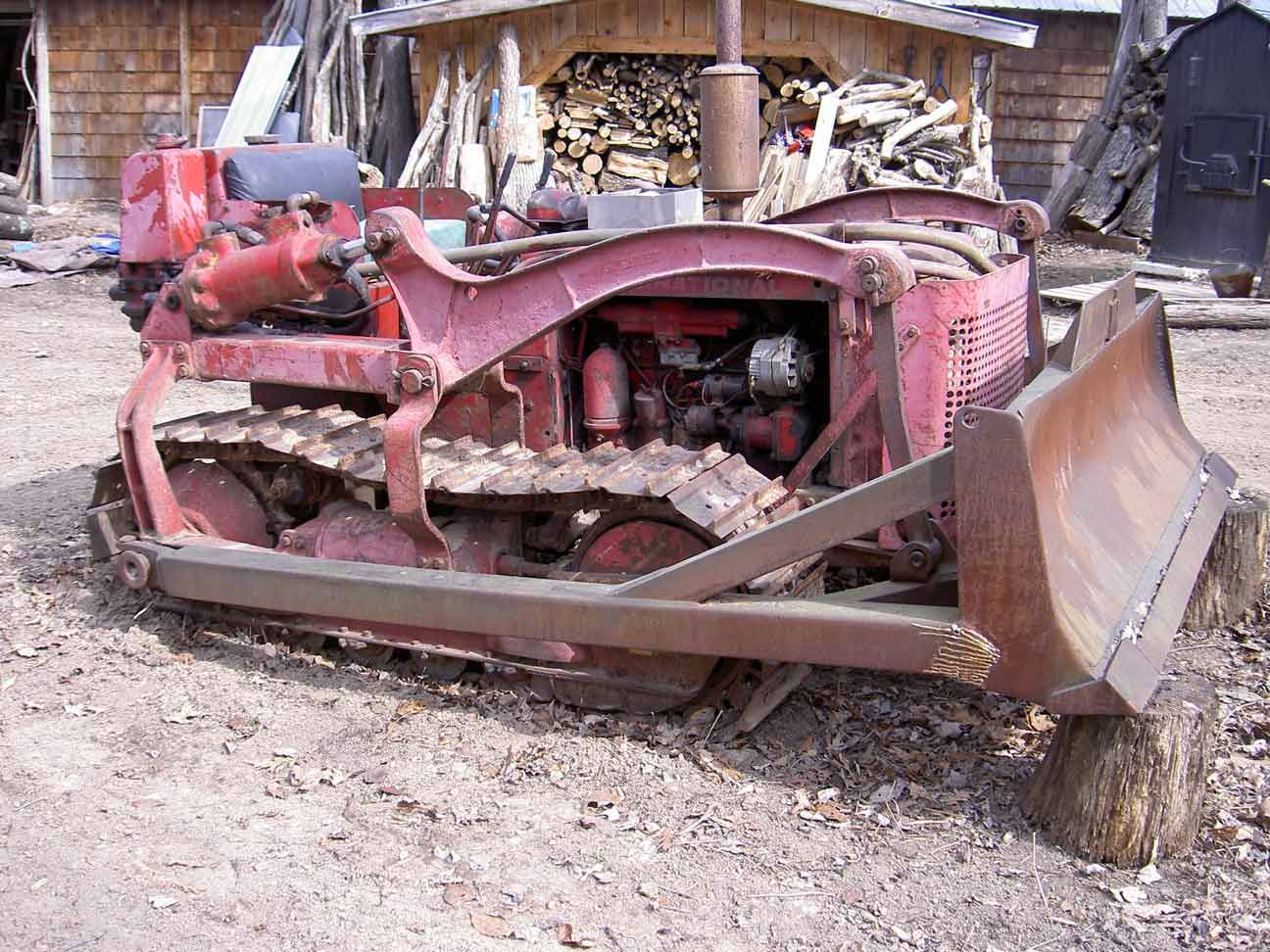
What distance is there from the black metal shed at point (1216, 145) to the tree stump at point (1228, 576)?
31.5 feet

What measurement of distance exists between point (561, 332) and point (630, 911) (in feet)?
7.68

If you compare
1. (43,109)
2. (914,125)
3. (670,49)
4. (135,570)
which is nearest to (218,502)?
(135,570)

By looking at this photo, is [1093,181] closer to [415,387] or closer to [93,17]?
[93,17]

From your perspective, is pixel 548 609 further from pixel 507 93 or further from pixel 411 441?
pixel 507 93

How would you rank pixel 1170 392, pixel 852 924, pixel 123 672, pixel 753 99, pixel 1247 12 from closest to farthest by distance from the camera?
pixel 852 924
pixel 123 672
pixel 753 99
pixel 1170 392
pixel 1247 12

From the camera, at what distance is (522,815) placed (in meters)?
3.72

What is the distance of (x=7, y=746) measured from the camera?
4.18m

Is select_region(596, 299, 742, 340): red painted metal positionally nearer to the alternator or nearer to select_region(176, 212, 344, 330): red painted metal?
the alternator

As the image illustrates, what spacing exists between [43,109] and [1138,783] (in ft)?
57.5

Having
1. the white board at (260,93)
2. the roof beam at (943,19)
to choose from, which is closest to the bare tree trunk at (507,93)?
the roof beam at (943,19)

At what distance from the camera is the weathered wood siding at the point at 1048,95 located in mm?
18156

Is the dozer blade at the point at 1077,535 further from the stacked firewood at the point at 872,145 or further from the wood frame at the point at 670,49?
the wood frame at the point at 670,49

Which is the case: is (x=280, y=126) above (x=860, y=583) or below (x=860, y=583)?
above

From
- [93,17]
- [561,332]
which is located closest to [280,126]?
[93,17]
